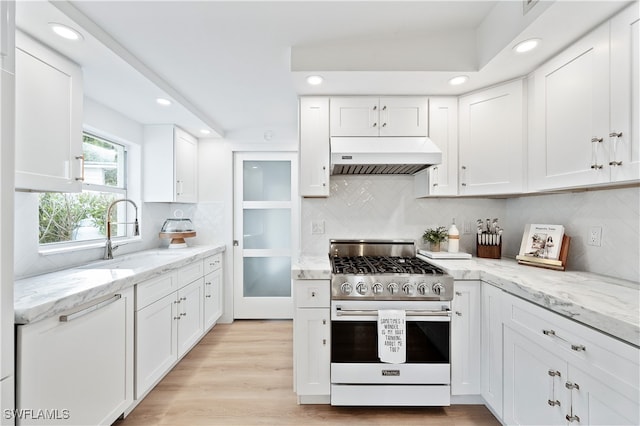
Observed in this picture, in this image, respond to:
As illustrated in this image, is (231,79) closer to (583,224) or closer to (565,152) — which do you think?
(565,152)

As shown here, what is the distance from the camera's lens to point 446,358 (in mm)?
1838

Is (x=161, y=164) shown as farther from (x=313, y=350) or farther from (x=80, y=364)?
(x=313, y=350)

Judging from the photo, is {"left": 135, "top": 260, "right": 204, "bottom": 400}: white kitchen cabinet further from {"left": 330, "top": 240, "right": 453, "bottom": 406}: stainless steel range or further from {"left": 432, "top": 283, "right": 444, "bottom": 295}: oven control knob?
{"left": 432, "top": 283, "right": 444, "bottom": 295}: oven control knob

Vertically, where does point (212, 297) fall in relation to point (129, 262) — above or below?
below

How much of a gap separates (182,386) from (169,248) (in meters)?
1.47

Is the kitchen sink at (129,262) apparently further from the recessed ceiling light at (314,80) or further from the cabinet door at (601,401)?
the cabinet door at (601,401)

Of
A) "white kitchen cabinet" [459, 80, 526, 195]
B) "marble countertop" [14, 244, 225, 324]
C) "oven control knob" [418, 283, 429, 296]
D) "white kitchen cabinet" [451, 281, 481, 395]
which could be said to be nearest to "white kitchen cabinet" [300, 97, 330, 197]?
"oven control knob" [418, 283, 429, 296]

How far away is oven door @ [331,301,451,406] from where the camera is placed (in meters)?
1.82

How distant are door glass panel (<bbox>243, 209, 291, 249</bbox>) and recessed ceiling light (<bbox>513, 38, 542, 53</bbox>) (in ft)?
8.77

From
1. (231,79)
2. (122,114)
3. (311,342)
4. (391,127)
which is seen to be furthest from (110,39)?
(311,342)

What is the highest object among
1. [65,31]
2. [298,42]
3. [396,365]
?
[298,42]

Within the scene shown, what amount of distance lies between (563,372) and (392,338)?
32.7 inches

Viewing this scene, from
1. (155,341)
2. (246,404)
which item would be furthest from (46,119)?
(246,404)

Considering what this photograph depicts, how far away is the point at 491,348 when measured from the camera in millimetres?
1742
